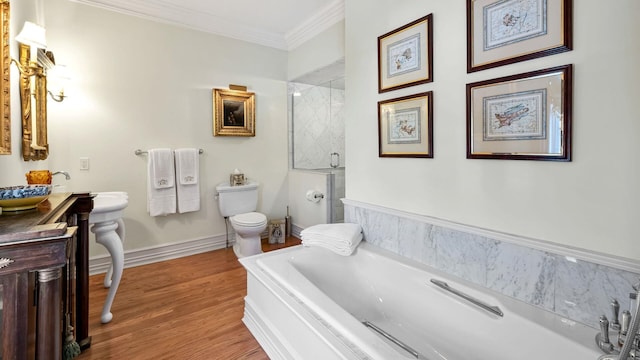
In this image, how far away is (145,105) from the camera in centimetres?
292

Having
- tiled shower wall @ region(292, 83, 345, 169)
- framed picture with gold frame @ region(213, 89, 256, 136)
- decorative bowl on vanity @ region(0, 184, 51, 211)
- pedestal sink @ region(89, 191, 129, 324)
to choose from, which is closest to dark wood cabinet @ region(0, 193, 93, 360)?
decorative bowl on vanity @ region(0, 184, 51, 211)

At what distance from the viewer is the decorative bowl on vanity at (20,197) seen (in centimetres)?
109

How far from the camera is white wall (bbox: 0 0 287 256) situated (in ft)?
8.49

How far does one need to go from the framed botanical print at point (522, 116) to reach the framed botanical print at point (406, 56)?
1.17 feet

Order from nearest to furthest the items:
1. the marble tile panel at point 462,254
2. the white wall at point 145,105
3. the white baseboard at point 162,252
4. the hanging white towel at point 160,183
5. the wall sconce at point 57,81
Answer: the marble tile panel at point 462,254 < the wall sconce at point 57,81 < the white wall at point 145,105 < the white baseboard at point 162,252 < the hanging white towel at point 160,183

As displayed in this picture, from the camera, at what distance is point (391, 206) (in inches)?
81.7

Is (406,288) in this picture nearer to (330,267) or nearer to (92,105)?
(330,267)

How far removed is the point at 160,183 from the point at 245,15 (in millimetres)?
1944

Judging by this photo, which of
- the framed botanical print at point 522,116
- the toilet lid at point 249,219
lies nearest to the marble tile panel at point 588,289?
the framed botanical print at point 522,116

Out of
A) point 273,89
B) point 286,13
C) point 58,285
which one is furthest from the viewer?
point 273,89

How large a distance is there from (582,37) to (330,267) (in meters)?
1.79

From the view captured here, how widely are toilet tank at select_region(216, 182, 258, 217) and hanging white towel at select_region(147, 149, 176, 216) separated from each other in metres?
0.47

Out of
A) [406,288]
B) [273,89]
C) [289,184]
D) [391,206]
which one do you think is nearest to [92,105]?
[273,89]

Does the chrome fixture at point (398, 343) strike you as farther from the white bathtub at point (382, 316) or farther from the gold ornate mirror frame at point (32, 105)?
the gold ornate mirror frame at point (32, 105)
